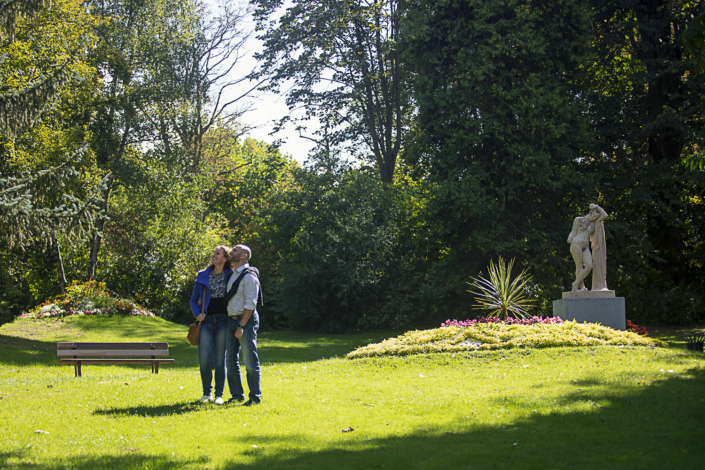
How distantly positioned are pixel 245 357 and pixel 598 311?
34.0 ft

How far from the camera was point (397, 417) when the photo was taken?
21.6 ft

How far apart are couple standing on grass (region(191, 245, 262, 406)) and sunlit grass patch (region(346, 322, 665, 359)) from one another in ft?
17.8

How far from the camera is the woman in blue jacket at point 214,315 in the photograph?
7324 millimetres

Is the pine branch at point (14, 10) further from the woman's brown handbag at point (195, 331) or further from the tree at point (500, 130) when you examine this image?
the woman's brown handbag at point (195, 331)

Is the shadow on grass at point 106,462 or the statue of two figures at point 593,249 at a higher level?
the statue of two figures at point 593,249

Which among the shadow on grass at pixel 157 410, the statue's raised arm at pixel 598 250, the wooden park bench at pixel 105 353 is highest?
the statue's raised arm at pixel 598 250

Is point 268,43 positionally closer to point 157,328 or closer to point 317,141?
point 317,141

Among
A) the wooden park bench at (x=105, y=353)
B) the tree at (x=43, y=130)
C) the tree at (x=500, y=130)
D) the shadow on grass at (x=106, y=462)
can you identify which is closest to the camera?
the shadow on grass at (x=106, y=462)

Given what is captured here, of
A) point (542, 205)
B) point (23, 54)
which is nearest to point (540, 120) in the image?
point (542, 205)

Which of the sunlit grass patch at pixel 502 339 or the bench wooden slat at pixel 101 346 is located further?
the sunlit grass patch at pixel 502 339

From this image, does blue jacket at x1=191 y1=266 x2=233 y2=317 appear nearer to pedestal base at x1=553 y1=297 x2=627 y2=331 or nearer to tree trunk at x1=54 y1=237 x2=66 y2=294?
pedestal base at x1=553 y1=297 x2=627 y2=331

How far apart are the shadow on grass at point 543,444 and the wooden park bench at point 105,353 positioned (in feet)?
17.7

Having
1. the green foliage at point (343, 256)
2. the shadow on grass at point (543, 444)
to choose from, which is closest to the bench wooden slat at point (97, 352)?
the shadow on grass at point (543, 444)

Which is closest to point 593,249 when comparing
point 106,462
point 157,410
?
point 157,410
